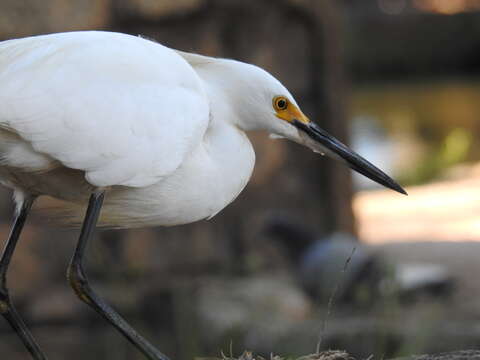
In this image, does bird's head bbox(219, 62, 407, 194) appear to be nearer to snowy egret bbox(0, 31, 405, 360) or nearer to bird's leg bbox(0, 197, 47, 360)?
snowy egret bbox(0, 31, 405, 360)

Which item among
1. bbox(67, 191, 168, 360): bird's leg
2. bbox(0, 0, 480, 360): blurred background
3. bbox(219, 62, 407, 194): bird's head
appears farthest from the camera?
bbox(0, 0, 480, 360): blurred background

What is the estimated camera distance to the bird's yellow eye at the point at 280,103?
2.88 meters

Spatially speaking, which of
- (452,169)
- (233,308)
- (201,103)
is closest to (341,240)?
(233,308)

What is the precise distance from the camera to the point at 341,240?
5492 millimetres

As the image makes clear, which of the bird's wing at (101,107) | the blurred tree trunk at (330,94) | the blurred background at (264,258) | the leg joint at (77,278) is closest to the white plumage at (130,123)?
the bird's wing at (101,107)

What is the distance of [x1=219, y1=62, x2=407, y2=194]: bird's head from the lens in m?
2.86

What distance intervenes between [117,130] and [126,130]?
23mm

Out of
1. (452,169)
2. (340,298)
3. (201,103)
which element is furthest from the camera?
(452,169)

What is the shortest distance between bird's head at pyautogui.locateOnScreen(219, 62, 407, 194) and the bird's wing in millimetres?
184

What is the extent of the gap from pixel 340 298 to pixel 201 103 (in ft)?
9.09

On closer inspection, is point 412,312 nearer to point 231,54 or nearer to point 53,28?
point 231,54

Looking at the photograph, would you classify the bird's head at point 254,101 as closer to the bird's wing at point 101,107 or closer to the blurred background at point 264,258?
the bird's wing at point 101,107

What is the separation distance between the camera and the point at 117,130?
8.36ft

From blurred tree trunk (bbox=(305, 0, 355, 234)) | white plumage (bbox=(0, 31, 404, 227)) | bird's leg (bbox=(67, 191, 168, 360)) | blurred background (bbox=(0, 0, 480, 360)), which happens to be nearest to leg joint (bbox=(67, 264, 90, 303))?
bird's leg (bbox=(67, 191, 168, 360))
